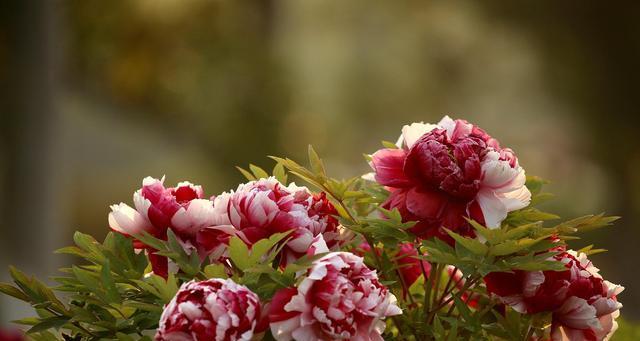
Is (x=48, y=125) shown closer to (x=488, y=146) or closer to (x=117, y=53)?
(x=117, y=53)

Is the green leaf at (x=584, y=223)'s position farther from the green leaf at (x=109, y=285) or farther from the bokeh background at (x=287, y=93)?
the bokeh background at (x=287, y=93)

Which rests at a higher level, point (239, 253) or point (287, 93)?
point (239, 253)

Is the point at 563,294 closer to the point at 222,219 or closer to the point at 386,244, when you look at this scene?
the point at 386,244

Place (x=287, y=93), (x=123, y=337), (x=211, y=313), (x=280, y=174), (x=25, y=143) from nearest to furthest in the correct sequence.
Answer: (x=211, y=313)
(x=123, y=337)
(x=280, y=174)
(x=25, y=143)
(x=287, y=93)

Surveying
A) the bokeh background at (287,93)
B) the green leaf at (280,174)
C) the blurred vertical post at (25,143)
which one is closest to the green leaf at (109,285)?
the green leaf at (280,174)

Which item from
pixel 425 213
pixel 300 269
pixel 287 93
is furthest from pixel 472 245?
pixel 287 93

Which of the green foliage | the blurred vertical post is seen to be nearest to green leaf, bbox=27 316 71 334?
the green foliage

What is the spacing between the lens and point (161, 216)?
1.07 metres

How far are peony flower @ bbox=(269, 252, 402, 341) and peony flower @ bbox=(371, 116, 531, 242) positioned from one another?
167 millimetres

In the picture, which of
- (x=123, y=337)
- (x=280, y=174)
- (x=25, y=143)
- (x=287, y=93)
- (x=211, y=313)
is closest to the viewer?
(x=211, y=313)

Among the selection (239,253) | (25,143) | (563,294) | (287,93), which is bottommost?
(287,93)

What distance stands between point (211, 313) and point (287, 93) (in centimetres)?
848

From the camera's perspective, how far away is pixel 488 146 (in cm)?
111

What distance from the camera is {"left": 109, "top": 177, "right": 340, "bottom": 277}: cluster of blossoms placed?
1.05 m
